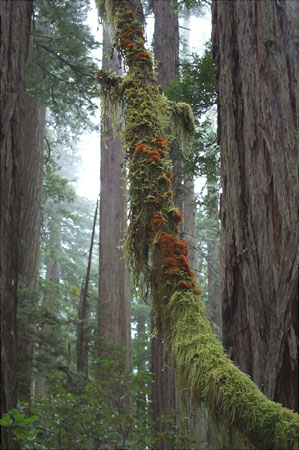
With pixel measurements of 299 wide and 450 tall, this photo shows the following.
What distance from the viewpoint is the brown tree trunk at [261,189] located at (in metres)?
2.50

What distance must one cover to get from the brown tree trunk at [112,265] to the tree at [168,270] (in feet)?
23.8

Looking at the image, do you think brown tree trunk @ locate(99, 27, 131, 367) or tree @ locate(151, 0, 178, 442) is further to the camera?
brown tree trunk @ locate(99, 27, 131, 367)

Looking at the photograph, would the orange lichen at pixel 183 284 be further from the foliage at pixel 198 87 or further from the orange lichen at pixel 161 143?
the foliage at pixel 198 87

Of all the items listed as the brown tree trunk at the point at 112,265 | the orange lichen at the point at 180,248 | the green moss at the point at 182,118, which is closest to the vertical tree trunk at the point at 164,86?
the brown tree trunk at the point at 112,265

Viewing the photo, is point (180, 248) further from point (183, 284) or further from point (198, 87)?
point (198, 87)

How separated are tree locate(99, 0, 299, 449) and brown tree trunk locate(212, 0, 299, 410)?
1.74 feet

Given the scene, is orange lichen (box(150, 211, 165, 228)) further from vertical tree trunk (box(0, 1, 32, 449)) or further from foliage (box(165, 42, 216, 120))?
foliage (box(165, 42, 216, 120))

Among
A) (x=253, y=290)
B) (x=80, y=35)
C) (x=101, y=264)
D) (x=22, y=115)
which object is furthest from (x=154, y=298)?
A: (x=80, y=35)

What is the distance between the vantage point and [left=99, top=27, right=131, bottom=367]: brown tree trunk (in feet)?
33.4

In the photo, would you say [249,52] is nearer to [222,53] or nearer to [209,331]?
[222,53]

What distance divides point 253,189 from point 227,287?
0.69 m

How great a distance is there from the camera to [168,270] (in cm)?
199

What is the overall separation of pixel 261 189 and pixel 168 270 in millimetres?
1124

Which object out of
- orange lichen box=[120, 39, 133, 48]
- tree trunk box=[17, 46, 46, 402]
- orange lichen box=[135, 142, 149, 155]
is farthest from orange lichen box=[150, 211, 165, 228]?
tree trunk box=[17, 46, 46, 402]
